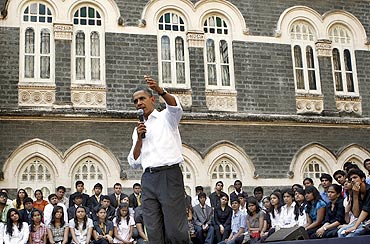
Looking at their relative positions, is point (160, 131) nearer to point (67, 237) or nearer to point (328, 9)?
point (67, 237)

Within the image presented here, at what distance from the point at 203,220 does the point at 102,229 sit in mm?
2468

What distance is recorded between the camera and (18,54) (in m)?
14.8

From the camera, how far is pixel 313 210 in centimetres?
1032

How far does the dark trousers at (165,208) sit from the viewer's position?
5031 millimetres

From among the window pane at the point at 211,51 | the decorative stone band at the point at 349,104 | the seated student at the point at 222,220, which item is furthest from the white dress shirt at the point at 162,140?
the decorative stone band at the point at 349,104

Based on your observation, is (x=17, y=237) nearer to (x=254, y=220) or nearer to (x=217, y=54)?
(x=254, y=220)

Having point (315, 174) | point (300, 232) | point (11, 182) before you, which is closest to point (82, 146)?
point (11, 182)

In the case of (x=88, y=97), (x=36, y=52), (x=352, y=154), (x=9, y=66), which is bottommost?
(x=352, y=154)

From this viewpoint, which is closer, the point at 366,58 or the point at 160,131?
the point at 160,131

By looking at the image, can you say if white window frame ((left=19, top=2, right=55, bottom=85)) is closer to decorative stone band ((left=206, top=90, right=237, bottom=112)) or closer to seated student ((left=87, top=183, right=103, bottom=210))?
seated student ((left=87, top=183, right=103, bottom=210))

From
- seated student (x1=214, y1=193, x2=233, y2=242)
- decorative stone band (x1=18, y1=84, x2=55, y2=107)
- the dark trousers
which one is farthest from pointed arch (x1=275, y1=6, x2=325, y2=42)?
the dark trousers

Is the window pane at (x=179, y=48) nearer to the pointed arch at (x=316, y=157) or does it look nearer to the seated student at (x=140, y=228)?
the pointed arch at (x=316, y=157)

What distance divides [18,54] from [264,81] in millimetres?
7190

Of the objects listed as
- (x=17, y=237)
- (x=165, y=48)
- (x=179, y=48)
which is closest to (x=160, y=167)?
(x=17, y=237)
